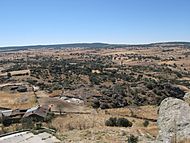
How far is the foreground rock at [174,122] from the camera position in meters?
9.44

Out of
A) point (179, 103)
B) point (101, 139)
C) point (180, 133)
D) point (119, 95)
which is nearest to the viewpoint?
point (180, 133)

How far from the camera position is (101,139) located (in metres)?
23.6

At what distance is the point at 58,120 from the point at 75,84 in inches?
1281

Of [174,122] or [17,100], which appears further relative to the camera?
[17,100]

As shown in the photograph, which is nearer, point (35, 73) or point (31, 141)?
point (31, 141)

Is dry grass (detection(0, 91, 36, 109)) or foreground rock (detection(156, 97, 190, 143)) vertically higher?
foreground rock (detection(156, 97, 190, 143))

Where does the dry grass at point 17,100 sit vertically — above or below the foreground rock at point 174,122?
below

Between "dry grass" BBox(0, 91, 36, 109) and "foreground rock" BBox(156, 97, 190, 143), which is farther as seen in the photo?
"dry grass" BBox(0, 91, 36, 109)

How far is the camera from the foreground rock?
9438 mm

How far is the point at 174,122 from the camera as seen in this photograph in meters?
10.1

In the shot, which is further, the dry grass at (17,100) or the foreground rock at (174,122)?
the dry grass at (17,100)

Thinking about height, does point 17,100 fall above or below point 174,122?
below

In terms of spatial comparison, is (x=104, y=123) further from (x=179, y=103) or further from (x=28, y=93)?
(x=28, y=93)

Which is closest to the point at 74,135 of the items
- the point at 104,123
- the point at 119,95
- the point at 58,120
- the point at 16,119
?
the point at 104,123
